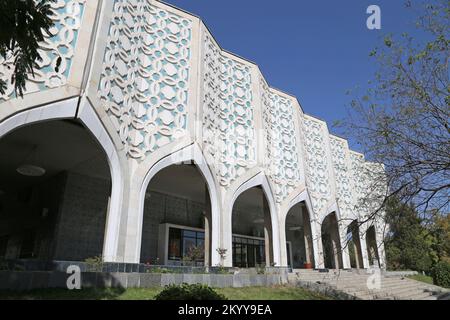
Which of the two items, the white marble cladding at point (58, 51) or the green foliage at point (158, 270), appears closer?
the white marble cladding at point (58, 51)

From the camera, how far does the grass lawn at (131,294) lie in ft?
21.8

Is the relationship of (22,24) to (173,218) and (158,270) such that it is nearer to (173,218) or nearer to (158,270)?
(158,270)

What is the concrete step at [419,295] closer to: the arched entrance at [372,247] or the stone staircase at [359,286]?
the stone staircase at [359,286]

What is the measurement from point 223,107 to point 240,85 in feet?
6.82

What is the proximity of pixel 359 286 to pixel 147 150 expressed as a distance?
10.8 meters

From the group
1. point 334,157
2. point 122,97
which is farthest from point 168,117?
point 334,157

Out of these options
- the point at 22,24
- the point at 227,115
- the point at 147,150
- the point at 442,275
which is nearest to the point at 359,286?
the point at 227,115

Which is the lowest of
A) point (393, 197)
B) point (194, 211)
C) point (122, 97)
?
point (393, 197)

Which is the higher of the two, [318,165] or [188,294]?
[318,165]

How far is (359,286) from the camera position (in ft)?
45.7

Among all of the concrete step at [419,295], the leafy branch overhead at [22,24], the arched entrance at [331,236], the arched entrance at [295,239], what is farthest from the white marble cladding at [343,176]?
the leafy branch overhead at [22,24]

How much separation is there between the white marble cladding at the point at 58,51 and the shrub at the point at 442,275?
2524 cm

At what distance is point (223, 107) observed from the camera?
15.7 metres
